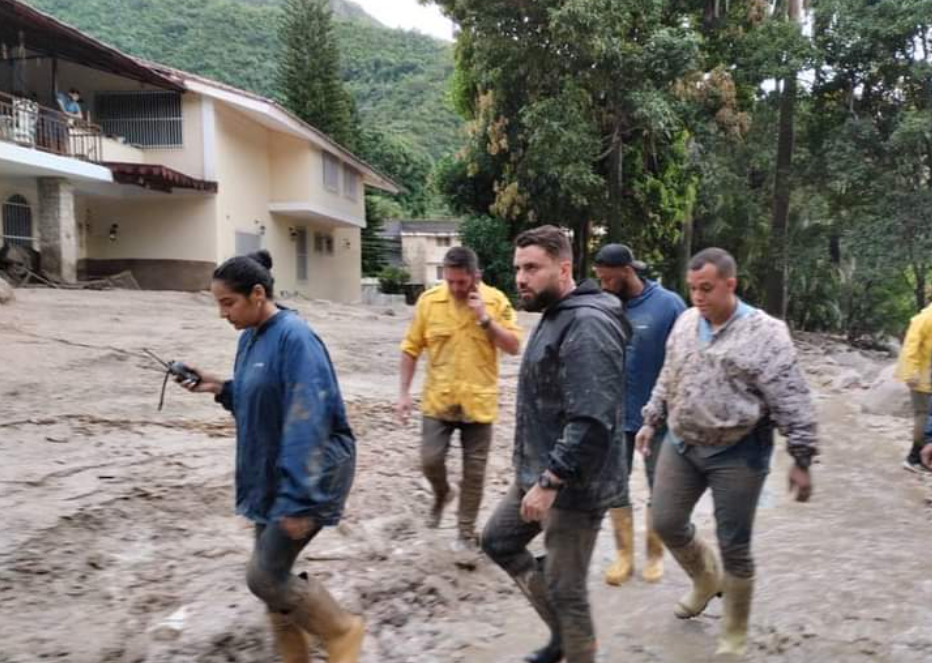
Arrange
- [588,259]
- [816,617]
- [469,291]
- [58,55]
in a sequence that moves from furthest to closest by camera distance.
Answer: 1. [588,259]
2. [58,55]
3. [469,291]
4. [816,617]

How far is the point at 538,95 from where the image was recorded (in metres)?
21.9

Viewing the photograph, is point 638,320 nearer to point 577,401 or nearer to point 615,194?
point 577,401

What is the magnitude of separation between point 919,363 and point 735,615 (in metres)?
4.00

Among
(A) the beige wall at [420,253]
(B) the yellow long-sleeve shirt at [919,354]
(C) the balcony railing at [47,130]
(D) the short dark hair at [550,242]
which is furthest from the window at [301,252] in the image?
(D) the short dark hair at [550,242]

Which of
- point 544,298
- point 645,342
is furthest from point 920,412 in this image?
point 544,298

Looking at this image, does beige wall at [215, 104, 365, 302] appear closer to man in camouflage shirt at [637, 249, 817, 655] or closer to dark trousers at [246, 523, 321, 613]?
man in camouflage shirt at [637, 249, 817, 655]

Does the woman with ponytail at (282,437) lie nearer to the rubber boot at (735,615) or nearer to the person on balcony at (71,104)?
the rubber boot at (735,615)

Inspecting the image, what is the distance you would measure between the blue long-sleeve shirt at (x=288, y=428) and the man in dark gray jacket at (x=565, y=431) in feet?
2.31

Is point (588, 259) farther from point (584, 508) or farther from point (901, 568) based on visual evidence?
point (584, 508)

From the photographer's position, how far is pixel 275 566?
3057 mm

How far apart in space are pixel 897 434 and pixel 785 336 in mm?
7896

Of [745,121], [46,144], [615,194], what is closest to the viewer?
[46,144]

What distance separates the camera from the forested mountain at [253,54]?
199ft

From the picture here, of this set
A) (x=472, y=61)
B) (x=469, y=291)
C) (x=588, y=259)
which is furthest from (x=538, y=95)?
(x=469, y=291)
